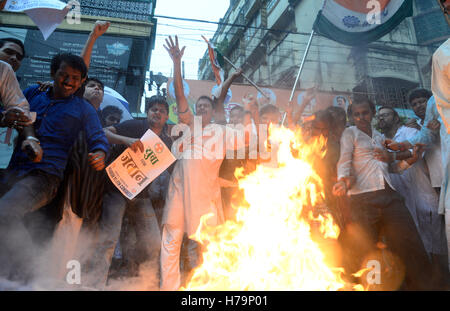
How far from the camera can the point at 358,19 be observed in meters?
6.89

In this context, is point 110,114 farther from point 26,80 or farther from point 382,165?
point 26,80

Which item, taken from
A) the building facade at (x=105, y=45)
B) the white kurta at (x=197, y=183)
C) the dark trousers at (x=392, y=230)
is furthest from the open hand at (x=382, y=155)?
the building facade at (x=105, y=45)

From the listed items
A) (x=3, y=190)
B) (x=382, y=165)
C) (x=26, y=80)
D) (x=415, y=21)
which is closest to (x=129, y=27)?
(x=26, y=80)

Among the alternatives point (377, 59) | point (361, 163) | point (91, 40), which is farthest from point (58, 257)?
point (377, 59)

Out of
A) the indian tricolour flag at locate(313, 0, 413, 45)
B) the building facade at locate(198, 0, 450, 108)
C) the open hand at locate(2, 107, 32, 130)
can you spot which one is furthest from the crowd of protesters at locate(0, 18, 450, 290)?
the building facade at locate(198, 0, 450, 108)

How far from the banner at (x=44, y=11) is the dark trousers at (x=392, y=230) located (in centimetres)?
471

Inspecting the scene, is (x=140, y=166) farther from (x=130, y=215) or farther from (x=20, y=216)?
(x=20, y=216)

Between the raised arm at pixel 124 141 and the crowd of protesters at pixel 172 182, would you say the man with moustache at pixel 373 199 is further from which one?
the raised arm at pixel 124 141

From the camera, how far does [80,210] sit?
8.36 feet

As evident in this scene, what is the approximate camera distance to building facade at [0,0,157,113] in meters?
10.8

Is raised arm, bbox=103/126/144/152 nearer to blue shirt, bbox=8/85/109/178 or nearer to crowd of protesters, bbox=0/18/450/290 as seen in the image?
crowd of protesters, bbox=0/18/450/290

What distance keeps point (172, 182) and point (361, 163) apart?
2.48 m

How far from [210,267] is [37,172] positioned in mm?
1897

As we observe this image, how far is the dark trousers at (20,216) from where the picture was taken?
2047 mm
